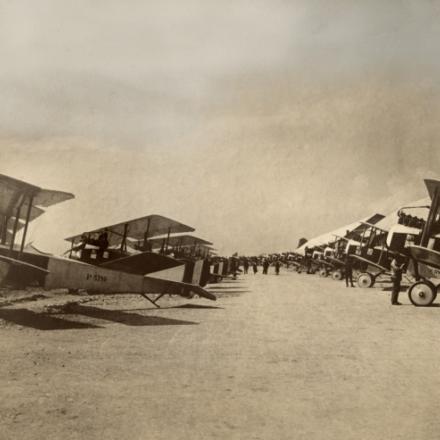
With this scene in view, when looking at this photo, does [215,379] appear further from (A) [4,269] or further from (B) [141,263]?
(B) [141,263]

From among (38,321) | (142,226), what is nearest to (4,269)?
(38,321)

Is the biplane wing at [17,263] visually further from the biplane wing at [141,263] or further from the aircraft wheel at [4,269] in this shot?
the biplane wing at [141,263]

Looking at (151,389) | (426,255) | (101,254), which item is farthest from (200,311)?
(151,389)

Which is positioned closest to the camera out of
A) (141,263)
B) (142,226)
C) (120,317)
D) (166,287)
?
(120,317)

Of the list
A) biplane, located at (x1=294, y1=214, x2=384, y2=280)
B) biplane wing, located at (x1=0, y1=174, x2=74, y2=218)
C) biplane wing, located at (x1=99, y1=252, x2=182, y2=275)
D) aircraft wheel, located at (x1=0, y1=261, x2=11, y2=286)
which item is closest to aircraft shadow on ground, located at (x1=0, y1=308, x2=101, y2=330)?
aircraft wheel, located at (x1=0, y1=261, x2=11, y2=286)

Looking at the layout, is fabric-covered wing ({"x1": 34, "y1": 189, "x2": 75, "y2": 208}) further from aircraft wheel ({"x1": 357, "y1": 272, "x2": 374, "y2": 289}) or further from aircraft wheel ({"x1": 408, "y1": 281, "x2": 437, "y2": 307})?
aircraft wheel ({"x1": 357, "y1": 272, "x2": 374, "y2": 289})

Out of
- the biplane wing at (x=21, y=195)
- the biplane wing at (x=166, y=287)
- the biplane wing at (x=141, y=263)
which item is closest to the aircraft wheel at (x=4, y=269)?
the biplane wing at (x=21, y=195)
